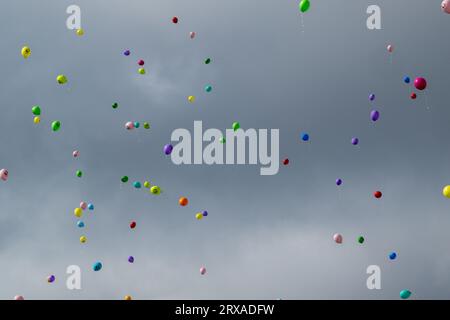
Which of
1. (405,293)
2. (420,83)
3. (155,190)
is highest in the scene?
(420,83)

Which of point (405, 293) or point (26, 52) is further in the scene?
point (26, 52)

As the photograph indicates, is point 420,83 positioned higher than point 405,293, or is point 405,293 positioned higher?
point 420,83

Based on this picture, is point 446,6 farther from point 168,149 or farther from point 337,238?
point 337,238

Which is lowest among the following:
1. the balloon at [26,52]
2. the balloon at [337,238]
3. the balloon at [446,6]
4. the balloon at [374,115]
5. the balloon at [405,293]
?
the balloon at [405,293]

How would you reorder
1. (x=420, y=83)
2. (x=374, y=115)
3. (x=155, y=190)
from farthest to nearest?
(x=155, y=190) → (x=374, y=115) → (x=420, y=83)

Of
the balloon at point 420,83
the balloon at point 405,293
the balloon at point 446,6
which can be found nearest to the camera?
the balloon at point 446,6

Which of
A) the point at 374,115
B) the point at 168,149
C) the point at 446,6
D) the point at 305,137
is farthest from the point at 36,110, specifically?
the point at 446,6

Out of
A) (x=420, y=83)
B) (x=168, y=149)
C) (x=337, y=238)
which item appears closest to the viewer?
(x=420, y=83)

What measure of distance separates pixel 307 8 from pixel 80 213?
1138 centimetres

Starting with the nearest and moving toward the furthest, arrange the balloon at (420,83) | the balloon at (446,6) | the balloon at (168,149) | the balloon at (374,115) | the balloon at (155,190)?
the balloon at (446,6), the balloon at (420,83), the balloon at (374,115), the balloon at (168,149), the balloon at (155,190)

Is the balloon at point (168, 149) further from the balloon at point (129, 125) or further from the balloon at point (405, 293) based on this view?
the balloon at point (405, 293)

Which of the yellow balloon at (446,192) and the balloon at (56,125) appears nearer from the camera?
the yellow balloon at (446,192)

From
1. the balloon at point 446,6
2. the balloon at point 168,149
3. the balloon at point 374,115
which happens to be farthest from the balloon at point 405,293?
the balloon at point 168,149
